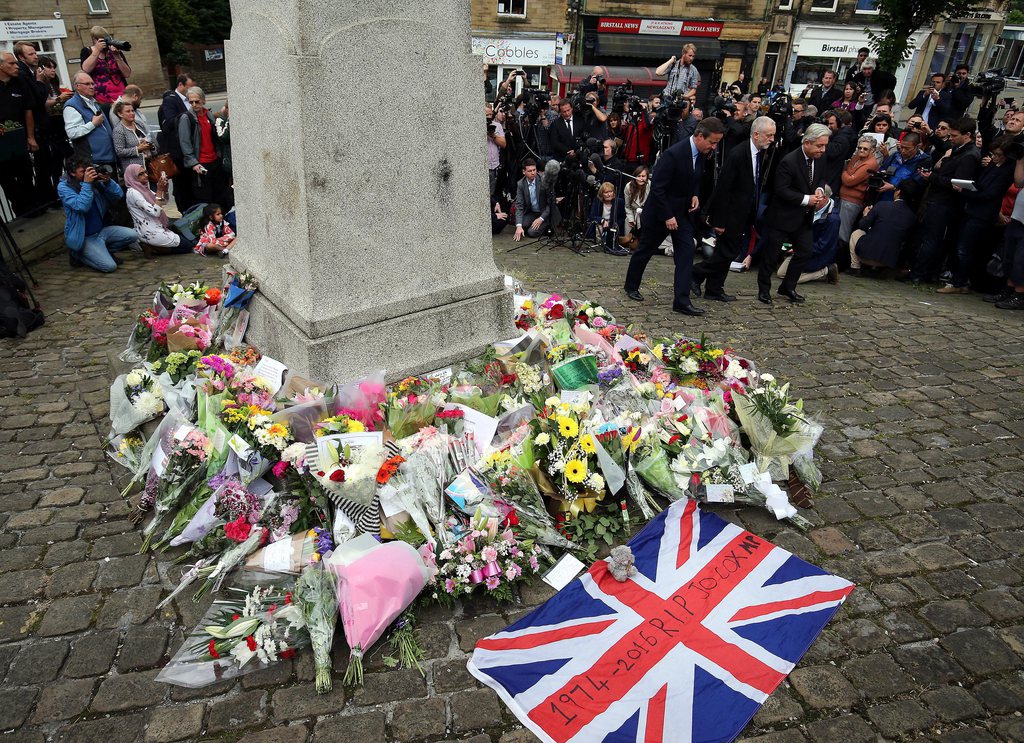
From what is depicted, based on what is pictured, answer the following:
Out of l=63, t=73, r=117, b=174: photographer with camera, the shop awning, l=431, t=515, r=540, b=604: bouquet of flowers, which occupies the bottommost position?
l=431, t=515, r=540, b=604: bouquet of flowers

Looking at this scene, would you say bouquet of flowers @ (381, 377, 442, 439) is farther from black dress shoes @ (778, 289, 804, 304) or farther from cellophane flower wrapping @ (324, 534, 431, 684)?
black dress shoes @ (778, 289, 804, 304)

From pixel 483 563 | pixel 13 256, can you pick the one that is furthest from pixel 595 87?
pixel 483 563

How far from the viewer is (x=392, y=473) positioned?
11.3 ft

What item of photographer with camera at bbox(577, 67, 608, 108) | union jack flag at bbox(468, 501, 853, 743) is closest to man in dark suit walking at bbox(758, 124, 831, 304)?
union jack flag at bbox(468, 501, 853, 743)

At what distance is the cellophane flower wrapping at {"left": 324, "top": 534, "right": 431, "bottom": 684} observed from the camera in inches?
115

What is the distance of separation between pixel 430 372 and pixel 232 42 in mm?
2481

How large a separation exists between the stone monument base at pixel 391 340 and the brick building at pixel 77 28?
2321 cm

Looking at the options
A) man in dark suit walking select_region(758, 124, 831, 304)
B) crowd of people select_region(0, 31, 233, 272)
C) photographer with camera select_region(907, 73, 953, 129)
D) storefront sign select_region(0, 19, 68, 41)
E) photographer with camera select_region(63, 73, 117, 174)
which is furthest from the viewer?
storefront sign select_region(0, 19, 68, 41)

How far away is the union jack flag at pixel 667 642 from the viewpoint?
273 centimetres

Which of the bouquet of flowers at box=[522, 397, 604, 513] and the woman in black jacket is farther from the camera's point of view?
the woman in black jacket

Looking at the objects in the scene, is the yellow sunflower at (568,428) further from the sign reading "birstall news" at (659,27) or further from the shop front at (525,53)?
the sign reading "birstall news" at (659,27)

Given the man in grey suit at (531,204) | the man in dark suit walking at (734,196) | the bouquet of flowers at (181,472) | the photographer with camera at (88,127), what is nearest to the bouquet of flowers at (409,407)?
the bouquet of flowers at (181,472)

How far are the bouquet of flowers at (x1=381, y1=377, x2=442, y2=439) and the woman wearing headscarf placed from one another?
5930 millimetres

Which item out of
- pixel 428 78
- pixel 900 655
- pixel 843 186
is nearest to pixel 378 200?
pixel 428 78
